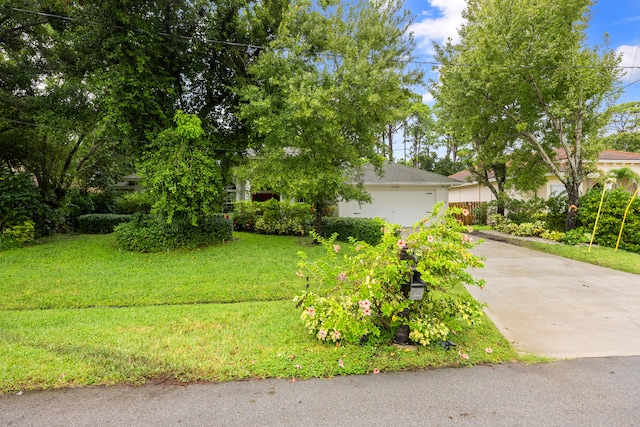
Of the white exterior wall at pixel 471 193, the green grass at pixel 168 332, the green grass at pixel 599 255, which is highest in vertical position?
the white exterior wall at pixel 471 193

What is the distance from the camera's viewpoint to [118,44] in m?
8.51

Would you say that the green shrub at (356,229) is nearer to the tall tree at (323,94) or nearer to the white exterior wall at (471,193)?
the tall tree at (323,94)

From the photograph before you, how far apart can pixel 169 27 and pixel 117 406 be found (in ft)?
32.0

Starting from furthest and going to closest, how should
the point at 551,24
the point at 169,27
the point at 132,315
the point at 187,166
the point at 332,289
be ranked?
the point at 551,24
the point at 169,27
the point at 187,166
the point at 132,315
the point at 332,289

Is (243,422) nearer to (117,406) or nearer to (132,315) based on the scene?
(117,406)

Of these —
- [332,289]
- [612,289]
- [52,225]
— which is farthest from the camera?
[52,225]

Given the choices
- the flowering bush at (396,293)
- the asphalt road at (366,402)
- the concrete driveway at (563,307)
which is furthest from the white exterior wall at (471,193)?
the asphalt road at (366,402)

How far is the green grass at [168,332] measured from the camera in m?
2.95

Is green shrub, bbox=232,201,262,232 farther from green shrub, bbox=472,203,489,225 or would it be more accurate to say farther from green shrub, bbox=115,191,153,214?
green shrub, bbox=472,203,489,225

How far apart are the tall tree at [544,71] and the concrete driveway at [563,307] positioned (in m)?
5.64

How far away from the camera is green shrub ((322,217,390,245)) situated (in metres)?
9.85

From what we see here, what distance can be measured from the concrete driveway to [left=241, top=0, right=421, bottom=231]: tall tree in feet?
15.5

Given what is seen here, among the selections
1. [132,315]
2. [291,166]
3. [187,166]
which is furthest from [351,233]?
[132,315]

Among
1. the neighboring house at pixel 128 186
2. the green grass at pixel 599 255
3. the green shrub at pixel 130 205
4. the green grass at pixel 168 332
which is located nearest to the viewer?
the green grass at pixel 168 332
